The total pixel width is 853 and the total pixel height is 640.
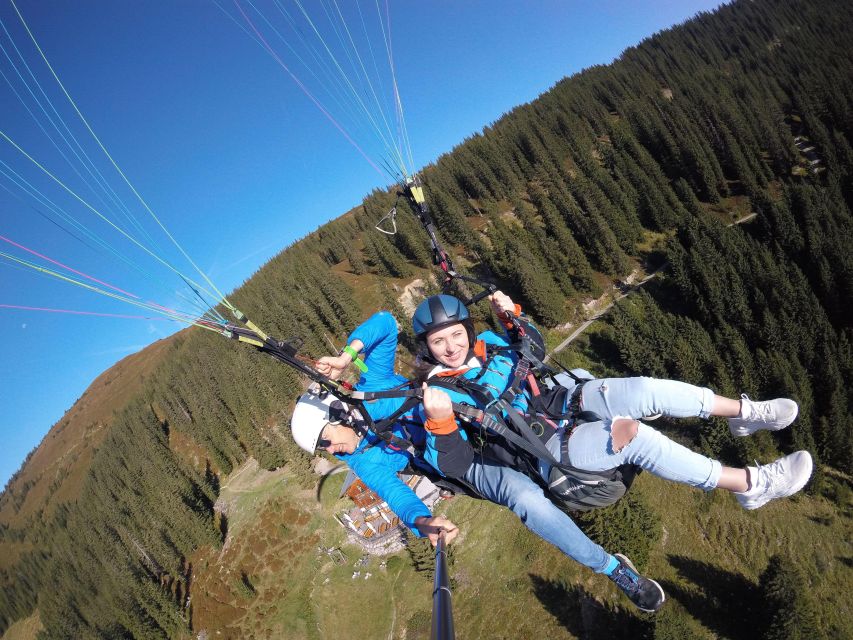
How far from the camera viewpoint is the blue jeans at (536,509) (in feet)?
16.5

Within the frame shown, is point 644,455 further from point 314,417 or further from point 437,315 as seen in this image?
point 314,417

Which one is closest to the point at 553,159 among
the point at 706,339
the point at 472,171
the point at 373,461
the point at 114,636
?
the point at 472,171

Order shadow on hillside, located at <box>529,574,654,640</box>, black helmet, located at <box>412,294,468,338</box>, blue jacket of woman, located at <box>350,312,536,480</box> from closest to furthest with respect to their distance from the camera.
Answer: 1. blue jacket of woman, located at <box>350,312,536,480</box>
2. black helmet, located at <box>412,294,468,338</box>
3. shadow on hillside, located at <box>529,574,654,640</box>

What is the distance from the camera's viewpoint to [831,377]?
174 feet

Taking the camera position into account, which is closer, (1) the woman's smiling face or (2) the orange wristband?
(2) the orange wristband

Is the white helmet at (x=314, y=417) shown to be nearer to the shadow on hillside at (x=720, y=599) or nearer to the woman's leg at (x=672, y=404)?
the woman's leg at (x=672, y=404)

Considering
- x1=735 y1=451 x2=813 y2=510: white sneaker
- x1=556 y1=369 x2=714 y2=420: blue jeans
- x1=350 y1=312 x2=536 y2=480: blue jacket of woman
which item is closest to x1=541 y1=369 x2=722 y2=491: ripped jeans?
x1=556 y1=369 x2=714 y2=420: blue jeans

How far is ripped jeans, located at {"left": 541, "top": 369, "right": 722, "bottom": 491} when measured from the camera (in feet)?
14.5

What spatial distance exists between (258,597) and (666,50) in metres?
190

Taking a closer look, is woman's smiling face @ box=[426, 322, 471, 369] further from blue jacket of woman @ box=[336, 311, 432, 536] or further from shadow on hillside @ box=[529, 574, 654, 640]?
shadow on hillside @ box=[529, 574, 654, 640]

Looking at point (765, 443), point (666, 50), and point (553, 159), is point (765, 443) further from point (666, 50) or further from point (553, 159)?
point (666, 50)

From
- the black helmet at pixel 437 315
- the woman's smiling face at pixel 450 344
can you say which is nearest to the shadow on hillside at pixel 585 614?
the woman's smiling face at pixel 450 344

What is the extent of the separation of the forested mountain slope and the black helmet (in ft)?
113

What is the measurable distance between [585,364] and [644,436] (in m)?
61.5
